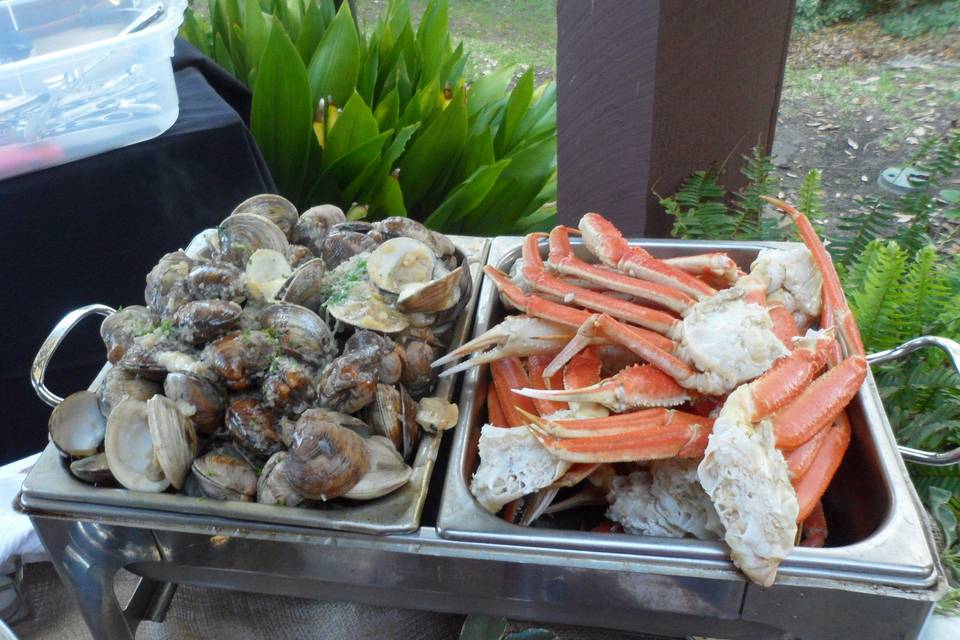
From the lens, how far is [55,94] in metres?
1.69

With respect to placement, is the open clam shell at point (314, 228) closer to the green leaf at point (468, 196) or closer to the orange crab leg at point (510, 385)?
the orange crab leg at point (510, 385)

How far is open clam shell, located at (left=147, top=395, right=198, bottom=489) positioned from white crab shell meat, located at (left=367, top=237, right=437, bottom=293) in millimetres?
353

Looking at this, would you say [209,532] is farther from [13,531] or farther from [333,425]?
[13,531]

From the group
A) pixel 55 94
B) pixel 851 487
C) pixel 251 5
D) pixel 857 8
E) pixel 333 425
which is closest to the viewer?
pixel 333 425

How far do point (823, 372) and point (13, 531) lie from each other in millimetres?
1467

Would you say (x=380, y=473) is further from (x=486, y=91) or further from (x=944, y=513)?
(x=486, y=91)

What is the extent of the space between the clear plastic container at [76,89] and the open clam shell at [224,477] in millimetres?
1191

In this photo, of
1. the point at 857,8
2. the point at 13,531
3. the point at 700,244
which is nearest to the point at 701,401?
the point at 700,244

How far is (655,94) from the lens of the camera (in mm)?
1611

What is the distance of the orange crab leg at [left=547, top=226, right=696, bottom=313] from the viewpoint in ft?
3.60

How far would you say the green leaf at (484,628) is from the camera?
0.98 meters

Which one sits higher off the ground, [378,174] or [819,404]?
[819,404]

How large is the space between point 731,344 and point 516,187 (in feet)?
5.31

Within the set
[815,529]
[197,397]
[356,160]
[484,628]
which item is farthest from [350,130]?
[815,529]
